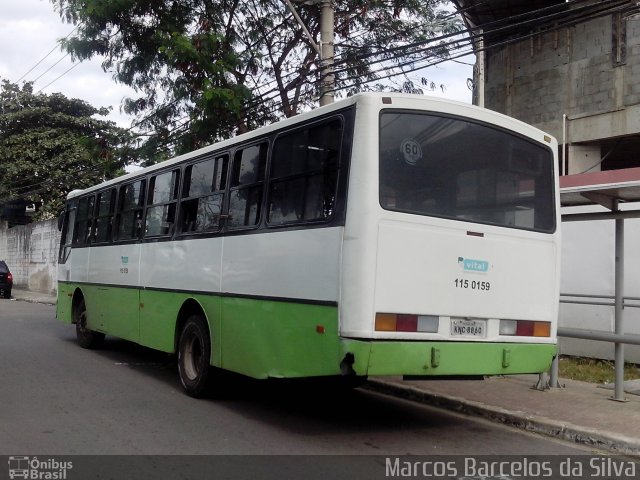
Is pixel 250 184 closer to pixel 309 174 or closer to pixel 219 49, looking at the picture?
pixel 309 174

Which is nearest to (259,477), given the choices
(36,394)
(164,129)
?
(36,394)

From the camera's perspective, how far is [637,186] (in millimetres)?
6793

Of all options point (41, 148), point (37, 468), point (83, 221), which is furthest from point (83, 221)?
point (41, 148)

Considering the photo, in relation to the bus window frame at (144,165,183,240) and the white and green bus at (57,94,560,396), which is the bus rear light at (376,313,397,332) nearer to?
the white and green bus at (57,94,560,396)

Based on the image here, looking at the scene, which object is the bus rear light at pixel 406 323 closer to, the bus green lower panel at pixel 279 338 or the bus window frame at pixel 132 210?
the bus green lower panel at pixel 279 338

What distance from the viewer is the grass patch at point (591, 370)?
9.30 m

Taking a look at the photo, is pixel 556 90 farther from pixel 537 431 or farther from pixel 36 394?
pixel 36 394

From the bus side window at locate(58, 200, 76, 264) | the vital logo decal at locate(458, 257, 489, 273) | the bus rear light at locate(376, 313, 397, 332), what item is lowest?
the bus rear light at locate(376, 313, 397, 332)

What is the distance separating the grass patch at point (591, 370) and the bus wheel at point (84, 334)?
7655 mm

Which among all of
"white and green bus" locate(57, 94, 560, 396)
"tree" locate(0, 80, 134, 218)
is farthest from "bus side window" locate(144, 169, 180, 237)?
"tree" locate(0, 80, 134, 218)

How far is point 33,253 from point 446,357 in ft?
97.6

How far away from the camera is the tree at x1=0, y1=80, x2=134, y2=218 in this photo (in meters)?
31.8

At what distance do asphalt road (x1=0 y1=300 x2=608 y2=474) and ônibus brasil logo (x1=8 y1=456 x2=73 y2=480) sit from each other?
0.62 ft

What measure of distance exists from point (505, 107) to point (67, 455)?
48.7 ft
